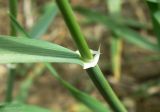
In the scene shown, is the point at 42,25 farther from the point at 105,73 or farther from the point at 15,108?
the point at 105,73

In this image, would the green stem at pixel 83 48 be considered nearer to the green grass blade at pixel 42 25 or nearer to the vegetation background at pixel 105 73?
the green grass blade at pixel 42 25

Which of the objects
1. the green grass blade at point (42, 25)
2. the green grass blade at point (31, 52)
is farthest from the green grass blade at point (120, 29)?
the green grass blade at point (31, 52)

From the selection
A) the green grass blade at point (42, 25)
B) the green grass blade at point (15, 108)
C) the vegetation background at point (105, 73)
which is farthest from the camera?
the vegetation background at point (105, 73)

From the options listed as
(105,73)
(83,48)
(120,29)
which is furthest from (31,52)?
(105,73)

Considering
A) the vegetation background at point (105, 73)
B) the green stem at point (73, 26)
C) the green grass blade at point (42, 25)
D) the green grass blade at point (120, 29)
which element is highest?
the green stem at point (73, 26)

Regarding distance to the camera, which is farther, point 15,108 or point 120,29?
point 120,29

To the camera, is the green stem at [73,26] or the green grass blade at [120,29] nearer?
the green stem at [73,26]

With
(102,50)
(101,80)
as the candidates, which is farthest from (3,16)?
(101,80)
